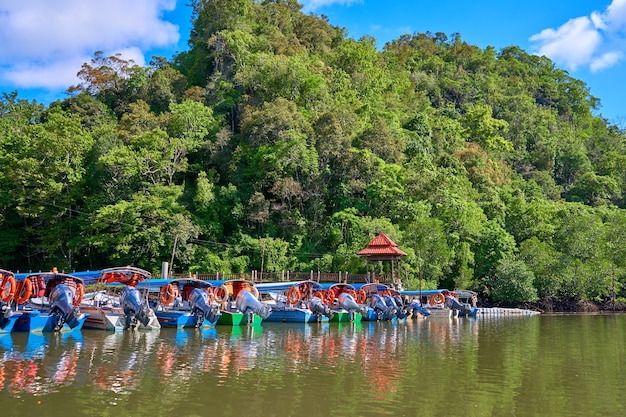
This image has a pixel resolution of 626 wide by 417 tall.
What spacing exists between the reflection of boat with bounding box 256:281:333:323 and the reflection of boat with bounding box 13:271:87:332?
10.7 m

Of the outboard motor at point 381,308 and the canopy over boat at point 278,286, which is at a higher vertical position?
the canopy over boat at point 278,286

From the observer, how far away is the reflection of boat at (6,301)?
843 inches

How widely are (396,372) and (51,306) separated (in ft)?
49.5

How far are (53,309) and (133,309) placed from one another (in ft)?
10.9

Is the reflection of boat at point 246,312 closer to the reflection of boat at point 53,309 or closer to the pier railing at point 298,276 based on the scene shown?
the reflection of boat at point 53,309

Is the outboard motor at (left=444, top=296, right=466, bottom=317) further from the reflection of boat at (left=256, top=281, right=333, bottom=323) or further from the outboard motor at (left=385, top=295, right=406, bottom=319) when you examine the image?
the reflection of boat at (left=256, top=281, right=333, bottom=323)

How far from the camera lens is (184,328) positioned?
85.1 ft

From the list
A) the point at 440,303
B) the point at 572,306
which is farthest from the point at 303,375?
the point at 572,306

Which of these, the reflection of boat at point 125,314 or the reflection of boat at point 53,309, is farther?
the reflection of boat at point 125,314

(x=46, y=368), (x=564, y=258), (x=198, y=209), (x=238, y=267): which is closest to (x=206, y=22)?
(x=198, y=209)

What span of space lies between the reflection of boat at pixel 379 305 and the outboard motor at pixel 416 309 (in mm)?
1056

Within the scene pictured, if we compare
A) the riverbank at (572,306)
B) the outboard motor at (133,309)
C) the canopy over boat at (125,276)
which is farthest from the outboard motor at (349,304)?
the riverbank at (572,306)

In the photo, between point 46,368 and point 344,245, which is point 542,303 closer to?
point 344,245

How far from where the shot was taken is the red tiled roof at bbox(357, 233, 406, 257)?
123 ft
